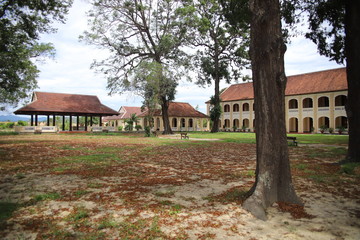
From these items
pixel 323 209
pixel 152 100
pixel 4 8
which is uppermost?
pixel 4 8

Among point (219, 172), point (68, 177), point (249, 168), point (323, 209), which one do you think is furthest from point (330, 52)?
point (68, 177)

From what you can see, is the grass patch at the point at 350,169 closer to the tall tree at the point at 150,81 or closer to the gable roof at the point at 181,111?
the tall tree at the point at 150,81

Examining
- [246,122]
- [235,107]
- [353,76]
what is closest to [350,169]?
[353,76]

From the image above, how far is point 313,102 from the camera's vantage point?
124 feet

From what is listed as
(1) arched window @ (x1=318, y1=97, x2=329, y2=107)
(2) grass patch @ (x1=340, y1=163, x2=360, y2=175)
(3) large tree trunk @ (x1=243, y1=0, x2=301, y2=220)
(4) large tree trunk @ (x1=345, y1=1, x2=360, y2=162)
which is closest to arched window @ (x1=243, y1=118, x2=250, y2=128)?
(1) arched window @ (x1=318, y1=97, x2=329, y2=107)

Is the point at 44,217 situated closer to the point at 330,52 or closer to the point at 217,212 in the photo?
the point at 217,212

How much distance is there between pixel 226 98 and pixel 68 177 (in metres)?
47.2

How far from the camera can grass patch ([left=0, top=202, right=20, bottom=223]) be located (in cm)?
385

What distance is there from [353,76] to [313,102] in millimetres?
32665

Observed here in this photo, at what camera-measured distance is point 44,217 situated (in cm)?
391

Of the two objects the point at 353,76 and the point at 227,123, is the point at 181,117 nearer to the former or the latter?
the point at 227,123

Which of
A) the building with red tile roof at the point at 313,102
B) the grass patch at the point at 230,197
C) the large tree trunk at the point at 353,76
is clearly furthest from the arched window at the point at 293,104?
the grass patch at the point at 230,197

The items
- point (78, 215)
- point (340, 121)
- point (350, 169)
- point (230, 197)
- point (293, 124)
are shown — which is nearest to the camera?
point (78, 215)

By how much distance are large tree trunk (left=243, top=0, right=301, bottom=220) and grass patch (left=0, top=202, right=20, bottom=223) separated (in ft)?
13.8
